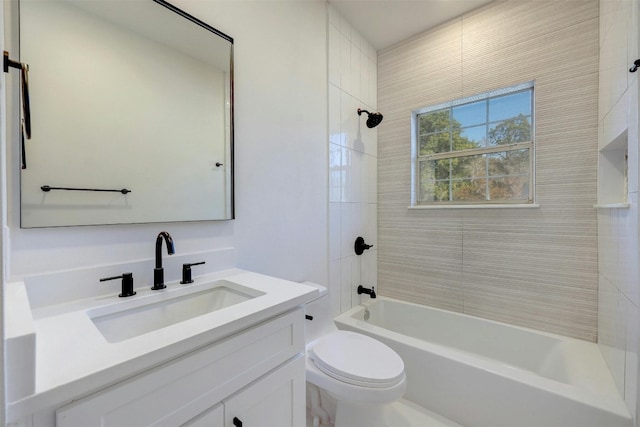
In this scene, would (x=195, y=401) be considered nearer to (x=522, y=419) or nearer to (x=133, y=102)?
(x=133, y=102)

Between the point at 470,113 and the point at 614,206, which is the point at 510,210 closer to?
the point at 614,206

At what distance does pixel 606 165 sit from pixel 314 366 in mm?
1963

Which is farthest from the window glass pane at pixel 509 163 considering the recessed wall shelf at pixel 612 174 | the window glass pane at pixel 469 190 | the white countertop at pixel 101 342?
the white countertop at pixel 101 342

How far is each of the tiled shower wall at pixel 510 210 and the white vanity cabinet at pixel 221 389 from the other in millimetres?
1608

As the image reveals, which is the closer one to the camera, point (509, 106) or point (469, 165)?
point (509, 106)

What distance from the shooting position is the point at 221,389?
2.49ft

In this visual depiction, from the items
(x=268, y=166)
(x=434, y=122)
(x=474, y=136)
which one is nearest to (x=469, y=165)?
(x=474, y=136)

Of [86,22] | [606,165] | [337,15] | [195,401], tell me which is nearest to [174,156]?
[86,22]

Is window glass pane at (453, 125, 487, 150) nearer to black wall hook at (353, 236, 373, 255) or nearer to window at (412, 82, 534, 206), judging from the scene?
window at (412, 82, 534, 206)

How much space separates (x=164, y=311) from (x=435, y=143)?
227 centimetres

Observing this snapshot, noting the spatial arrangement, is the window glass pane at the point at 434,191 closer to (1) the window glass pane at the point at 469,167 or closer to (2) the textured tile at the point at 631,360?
(1) the window glass pane at the point at 469,167

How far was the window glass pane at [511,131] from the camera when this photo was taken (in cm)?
198

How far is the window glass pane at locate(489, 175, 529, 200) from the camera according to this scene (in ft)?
6.52

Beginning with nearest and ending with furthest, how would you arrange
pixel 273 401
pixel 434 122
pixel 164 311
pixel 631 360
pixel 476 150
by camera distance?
pixel 273 401 < pixel 164 311 < pixel 631 360 < pixel 476 150 < pixel 434 122
